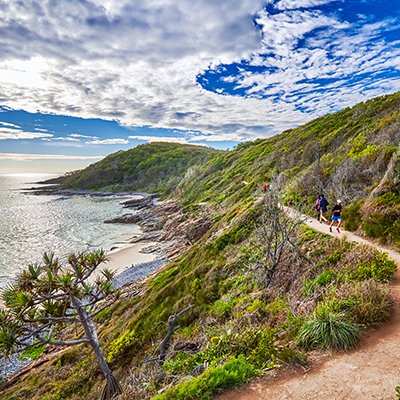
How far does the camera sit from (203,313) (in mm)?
12961

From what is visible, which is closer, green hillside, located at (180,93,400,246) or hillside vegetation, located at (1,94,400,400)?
hillside vegetation, located at (1,94,400,400)

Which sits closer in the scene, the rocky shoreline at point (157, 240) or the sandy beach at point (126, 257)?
the rocky shoreline at point (157, 240)

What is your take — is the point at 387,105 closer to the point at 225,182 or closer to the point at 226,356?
the point at 225,182

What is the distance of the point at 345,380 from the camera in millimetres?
5031

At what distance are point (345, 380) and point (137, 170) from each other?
150153 millimetres

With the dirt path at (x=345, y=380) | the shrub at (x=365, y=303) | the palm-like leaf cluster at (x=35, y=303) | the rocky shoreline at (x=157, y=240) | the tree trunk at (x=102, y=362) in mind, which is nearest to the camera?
the dirt path at (x=345, y=380)

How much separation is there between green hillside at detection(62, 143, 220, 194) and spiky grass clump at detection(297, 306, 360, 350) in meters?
116

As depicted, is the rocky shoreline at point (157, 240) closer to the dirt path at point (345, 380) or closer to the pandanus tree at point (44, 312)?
the pandanus tree at point (44, 312)

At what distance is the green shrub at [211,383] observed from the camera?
4984 millimetres

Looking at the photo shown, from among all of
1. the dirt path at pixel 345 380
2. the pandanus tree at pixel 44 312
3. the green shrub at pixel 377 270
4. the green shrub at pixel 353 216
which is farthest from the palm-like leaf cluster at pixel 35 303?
the green shrub at pixel 353 216

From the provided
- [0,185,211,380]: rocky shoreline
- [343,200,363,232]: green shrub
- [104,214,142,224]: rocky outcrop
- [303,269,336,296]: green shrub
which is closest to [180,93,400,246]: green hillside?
[343,200,363,232]: green shrub

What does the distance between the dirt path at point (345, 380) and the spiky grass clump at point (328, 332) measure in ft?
0.69

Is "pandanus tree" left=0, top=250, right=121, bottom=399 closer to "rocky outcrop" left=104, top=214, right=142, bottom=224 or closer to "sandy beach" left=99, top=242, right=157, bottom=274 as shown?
"sandy beach" left=99, top=242, right=157, bottom=274

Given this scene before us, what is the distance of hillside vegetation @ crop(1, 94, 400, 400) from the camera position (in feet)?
20.3
